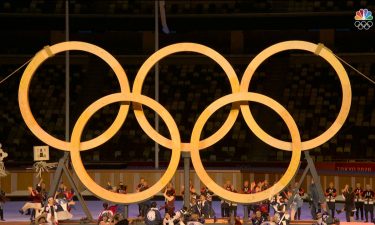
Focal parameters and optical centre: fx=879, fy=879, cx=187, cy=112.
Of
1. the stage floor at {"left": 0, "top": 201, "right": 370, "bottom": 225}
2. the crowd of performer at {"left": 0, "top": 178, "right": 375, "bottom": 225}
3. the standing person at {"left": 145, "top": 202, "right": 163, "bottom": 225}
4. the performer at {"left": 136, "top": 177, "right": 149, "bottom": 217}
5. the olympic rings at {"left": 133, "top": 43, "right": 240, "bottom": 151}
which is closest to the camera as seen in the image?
the crowd of performer at {"left": 0, "top": 178, "right": 375, "bottom": 225}

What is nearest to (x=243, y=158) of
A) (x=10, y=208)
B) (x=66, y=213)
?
(x=10, y=208)

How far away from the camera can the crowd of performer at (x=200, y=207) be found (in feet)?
94.9

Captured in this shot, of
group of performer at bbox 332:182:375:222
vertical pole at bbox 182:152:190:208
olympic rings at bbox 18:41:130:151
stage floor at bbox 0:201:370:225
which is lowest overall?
stage floor at bbox 0:201:370:225

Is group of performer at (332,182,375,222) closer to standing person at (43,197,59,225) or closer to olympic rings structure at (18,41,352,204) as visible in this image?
olympic rings structure at (18,41,352,204)

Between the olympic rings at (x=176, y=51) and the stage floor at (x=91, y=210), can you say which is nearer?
the olympic rings at (x=176, y=51)

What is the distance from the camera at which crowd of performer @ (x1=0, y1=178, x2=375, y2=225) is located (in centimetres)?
2892

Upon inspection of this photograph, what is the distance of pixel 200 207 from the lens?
3288 centimetres

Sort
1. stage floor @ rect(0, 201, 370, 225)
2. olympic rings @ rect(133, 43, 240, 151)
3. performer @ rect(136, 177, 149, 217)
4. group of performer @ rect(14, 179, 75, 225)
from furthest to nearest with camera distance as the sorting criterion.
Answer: stage floor @ rect(0, 201, 370, 225) < performer @ rect(136, 177, 149, 217) < group of performer @ rect(14, 179, 75, 225) < olympic rings @ rect(133, 43, 240, 151)

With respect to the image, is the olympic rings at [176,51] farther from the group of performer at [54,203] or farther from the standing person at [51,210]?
the group of performer at [54,203]

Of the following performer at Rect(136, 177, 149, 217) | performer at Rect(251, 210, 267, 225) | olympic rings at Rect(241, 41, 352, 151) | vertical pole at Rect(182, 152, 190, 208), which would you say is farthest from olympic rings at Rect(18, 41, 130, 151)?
performer at Rect(251, 210, 267, 225)

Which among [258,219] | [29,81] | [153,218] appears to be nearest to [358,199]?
[258,219]

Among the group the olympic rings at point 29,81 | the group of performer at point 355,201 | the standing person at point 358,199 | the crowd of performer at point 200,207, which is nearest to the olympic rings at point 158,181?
the olympic rings at point 29,81

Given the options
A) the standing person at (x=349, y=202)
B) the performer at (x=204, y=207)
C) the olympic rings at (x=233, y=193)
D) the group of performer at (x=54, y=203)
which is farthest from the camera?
the standing person at (x=349, y=202)

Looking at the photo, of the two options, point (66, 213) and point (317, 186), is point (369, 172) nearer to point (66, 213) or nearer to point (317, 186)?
point (317, 186)
